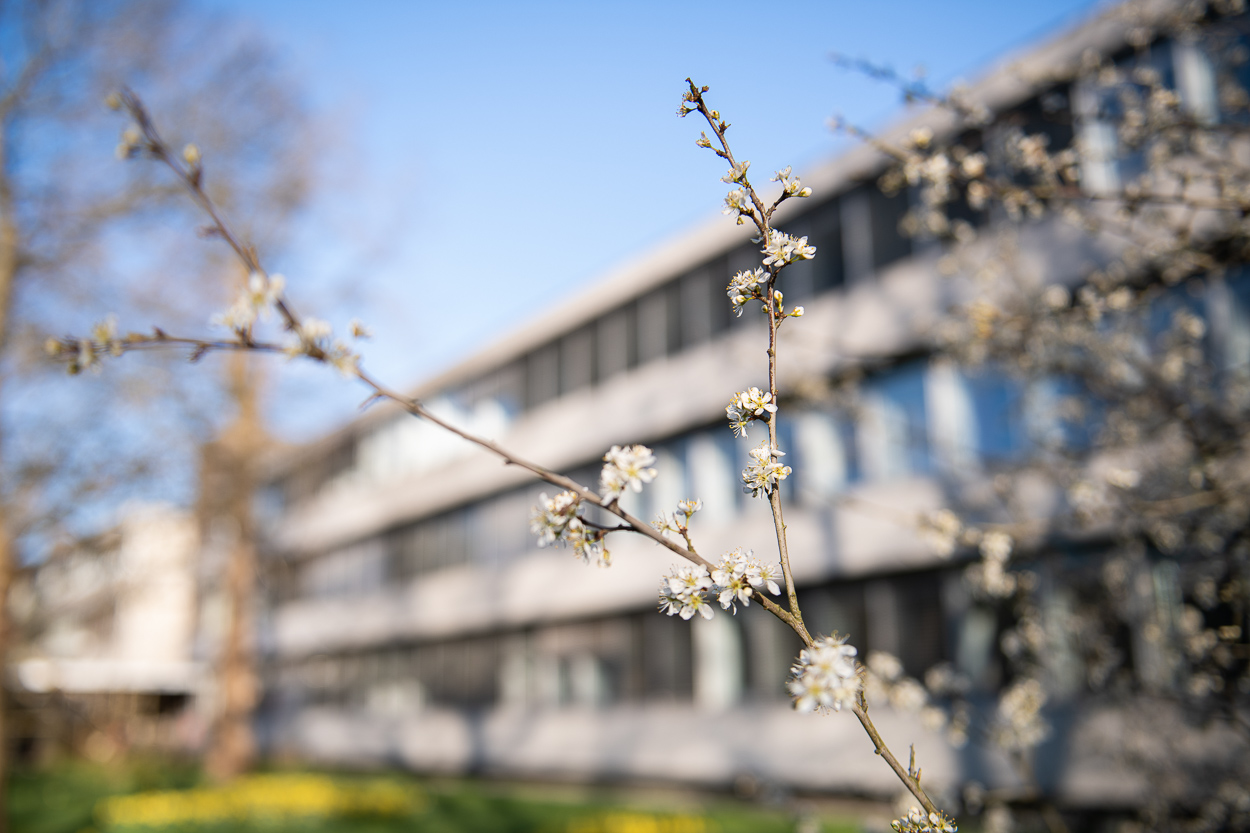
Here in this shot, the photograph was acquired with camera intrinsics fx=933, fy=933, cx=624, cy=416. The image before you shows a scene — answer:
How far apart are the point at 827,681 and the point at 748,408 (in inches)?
24.0

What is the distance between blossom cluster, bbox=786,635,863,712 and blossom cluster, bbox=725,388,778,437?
20.3 inches

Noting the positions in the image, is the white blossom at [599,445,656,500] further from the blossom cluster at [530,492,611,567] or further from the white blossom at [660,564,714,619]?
the white blossom at [660,564,714,619]

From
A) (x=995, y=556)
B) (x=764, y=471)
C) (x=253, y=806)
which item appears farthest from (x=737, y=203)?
(x=253, y=806)

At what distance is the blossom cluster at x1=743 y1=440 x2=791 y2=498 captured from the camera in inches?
79.7

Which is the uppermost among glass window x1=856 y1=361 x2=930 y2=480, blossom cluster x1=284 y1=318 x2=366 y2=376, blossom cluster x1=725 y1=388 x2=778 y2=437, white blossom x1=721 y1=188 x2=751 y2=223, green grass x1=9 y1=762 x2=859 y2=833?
glass window x1=856 y1=361 x2=930 y2=480

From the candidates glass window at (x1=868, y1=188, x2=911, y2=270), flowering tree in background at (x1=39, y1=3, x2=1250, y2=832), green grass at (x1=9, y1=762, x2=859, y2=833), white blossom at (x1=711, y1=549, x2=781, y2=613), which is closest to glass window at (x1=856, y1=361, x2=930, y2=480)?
glass window at (x1=868, y1=188, x2=911, y2=270)

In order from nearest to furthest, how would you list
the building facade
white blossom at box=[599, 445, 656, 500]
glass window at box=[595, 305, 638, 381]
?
white blossom at box=[599, 445, 656, 500] < the building facade < glass window at box=[595, 305, 638, 381]

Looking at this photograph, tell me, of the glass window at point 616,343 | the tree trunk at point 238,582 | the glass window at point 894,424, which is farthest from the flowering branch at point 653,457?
the glass window at point 616,343

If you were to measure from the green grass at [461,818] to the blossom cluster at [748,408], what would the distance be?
845 centimetres

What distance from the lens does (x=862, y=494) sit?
12.9 m

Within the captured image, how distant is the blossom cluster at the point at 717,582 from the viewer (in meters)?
1.87

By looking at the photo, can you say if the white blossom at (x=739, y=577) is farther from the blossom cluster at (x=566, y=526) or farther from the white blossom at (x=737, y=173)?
the white blossom at (x=737, y=173)

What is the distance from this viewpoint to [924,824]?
2.00 m

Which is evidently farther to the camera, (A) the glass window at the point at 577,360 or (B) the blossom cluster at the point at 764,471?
(A) the glass window at the point at 577,360
